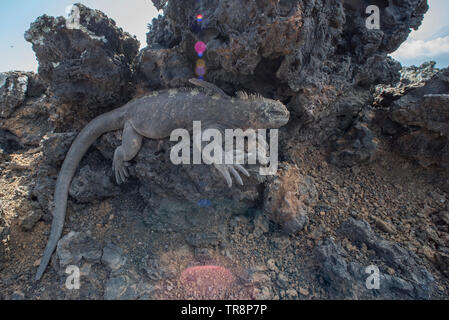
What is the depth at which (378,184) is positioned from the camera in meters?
3.37

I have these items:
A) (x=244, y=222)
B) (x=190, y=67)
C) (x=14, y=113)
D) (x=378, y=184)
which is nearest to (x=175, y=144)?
(x=190, y=67)

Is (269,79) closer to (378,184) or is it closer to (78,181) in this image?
(378,184)

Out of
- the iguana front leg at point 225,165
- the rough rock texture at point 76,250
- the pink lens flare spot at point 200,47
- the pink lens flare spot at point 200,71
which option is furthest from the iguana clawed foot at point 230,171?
the rough rock texture at point 76,250

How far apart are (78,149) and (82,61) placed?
1.24 meters

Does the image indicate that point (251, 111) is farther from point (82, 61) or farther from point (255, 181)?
point (82, 61)

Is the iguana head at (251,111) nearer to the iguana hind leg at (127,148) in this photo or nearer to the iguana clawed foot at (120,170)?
the iguana hind leg at (127,148)

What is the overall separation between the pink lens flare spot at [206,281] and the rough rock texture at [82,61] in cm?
274

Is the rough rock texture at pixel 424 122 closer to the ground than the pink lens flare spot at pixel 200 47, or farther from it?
closer to the ground

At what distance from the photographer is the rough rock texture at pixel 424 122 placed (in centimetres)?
304

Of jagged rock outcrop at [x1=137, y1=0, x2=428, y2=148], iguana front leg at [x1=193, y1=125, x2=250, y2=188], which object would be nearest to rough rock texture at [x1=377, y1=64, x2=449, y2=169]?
jagged rock outcrop at [x1=137, y1=0, x2=428, y2=148]

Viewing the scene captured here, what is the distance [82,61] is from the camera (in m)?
2.90

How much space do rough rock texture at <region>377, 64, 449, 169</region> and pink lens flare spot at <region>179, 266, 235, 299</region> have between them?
3.39m

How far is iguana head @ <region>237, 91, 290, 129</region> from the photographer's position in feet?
9.32

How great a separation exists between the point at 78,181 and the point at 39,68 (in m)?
1.82
